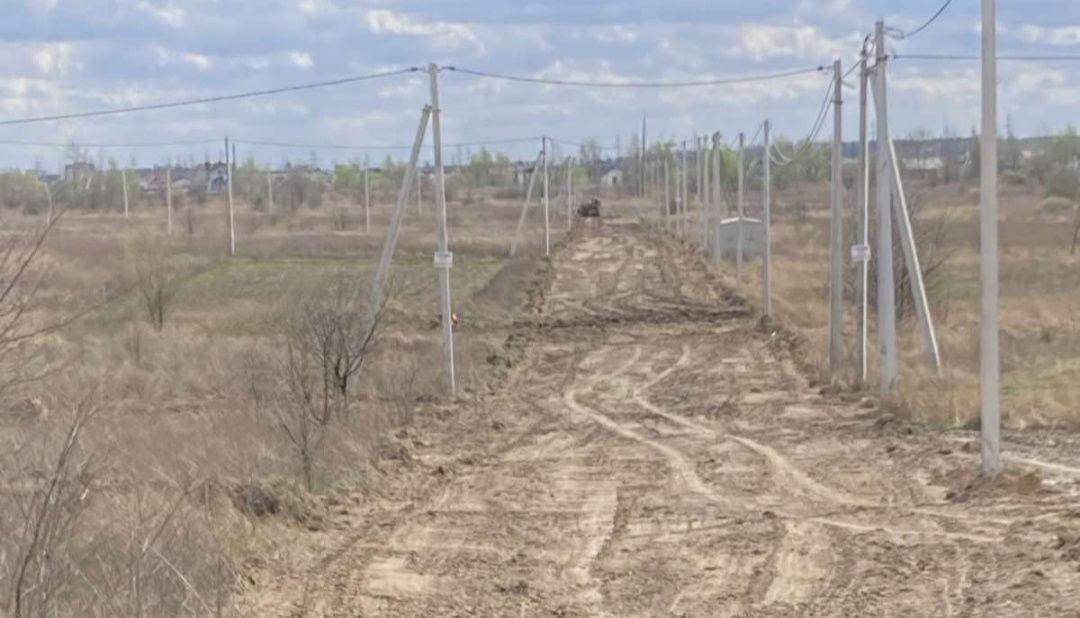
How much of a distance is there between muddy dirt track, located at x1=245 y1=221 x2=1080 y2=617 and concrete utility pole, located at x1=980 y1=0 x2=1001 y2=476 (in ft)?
1.71

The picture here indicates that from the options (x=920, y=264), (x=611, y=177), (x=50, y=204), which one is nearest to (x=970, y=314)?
(x=920, y=264)

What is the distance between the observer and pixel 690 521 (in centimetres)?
1124

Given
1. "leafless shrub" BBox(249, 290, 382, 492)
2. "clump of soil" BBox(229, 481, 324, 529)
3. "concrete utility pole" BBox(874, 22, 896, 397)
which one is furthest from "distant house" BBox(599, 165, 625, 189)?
"clump of soil" BBox(229, 481, 324, 529)

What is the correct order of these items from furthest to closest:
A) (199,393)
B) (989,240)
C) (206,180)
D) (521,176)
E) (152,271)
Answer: (521,176) < (206,180) < (152,271) < (199,393) < (989,240)

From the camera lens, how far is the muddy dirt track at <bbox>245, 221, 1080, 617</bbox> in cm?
885

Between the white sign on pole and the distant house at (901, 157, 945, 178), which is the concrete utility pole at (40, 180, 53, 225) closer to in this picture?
the white sign on pole

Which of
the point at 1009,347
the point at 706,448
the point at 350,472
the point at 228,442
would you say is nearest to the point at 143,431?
the point at 228,442

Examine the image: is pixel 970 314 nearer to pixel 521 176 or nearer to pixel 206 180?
pixel 206 180

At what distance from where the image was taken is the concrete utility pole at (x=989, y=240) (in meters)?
11.5

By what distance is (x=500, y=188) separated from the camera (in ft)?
496

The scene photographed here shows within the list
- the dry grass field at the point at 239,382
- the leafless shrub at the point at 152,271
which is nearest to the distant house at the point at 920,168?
the dry grass field at the point at 239,382

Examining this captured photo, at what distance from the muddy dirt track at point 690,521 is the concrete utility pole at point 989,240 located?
1.71 ft

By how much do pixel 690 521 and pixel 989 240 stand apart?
3.47m

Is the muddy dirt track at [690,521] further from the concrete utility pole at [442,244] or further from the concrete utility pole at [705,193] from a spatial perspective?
the concrete utility pole at [705,193]
